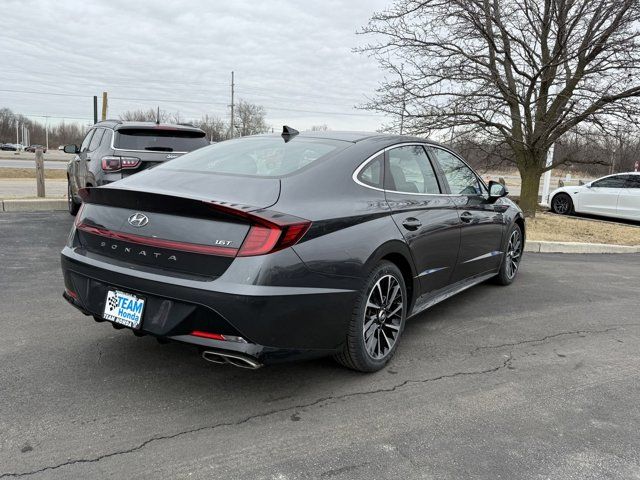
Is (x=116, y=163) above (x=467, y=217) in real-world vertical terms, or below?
above

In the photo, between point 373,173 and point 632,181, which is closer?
point 373,173

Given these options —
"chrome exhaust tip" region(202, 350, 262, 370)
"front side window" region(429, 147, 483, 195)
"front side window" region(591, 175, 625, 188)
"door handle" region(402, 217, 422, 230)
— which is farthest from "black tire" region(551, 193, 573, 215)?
"chrome exhaust tip" region(202, 350, 262, 370)

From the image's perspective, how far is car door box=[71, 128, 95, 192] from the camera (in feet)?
26.4

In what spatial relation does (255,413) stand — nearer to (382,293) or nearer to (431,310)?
(382,293)

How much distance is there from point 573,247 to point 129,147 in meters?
7.66

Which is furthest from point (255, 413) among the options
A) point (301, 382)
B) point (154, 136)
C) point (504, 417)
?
point (154, 136)

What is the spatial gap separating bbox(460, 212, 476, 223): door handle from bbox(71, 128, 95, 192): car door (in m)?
5.88

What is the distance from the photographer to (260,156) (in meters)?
3.68

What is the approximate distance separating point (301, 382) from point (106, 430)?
1.17m

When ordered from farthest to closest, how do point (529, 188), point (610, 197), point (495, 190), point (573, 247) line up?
point (610, 197)
point (529, 188)
point (573, 247)
point (495, 190)

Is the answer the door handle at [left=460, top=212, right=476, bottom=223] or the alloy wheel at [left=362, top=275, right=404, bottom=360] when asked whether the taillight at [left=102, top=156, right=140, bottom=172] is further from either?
the alloy wheel at [left=362, top=275, right=404, bottom=360]

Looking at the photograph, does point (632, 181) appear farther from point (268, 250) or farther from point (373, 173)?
point (268, 250)

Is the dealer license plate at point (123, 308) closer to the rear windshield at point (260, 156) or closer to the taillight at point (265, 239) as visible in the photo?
the taillight at point (265, 239)

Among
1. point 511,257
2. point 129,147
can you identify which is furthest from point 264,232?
point 129,147
